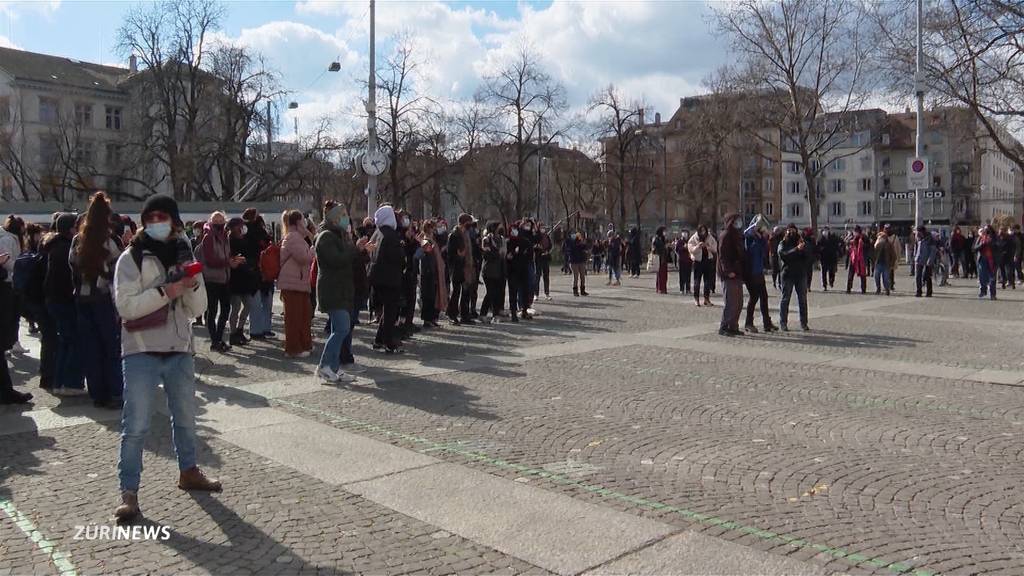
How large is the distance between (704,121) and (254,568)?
42.2m

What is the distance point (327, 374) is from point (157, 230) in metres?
4.57

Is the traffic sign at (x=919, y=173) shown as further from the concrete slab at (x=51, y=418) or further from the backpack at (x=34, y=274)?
the concrete slab at (x=51, y=418)

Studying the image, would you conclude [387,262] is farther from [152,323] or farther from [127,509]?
[127,509]

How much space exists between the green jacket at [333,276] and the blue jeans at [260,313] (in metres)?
3.93

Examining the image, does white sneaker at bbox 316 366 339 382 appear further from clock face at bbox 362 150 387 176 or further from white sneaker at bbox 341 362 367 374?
clock face at bbox 362 150 387 176

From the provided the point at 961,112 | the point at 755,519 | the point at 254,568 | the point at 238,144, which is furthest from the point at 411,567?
the point at 238,144

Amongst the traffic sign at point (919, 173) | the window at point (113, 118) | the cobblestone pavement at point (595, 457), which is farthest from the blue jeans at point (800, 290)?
the window at point (113, 118)

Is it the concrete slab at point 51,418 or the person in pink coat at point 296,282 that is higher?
the person in pink coat at point 296,282

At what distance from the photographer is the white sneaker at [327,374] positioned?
373 inches

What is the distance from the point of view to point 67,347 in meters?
8.91

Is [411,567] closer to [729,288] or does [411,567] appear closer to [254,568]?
[254,568]

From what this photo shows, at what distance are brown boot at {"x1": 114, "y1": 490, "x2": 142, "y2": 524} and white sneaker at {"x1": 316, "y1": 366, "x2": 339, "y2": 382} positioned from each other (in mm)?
4466

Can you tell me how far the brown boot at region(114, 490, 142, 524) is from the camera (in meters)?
4.88

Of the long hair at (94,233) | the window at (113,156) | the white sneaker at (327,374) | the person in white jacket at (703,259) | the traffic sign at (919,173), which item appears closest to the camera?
the long hair at (94,233)
